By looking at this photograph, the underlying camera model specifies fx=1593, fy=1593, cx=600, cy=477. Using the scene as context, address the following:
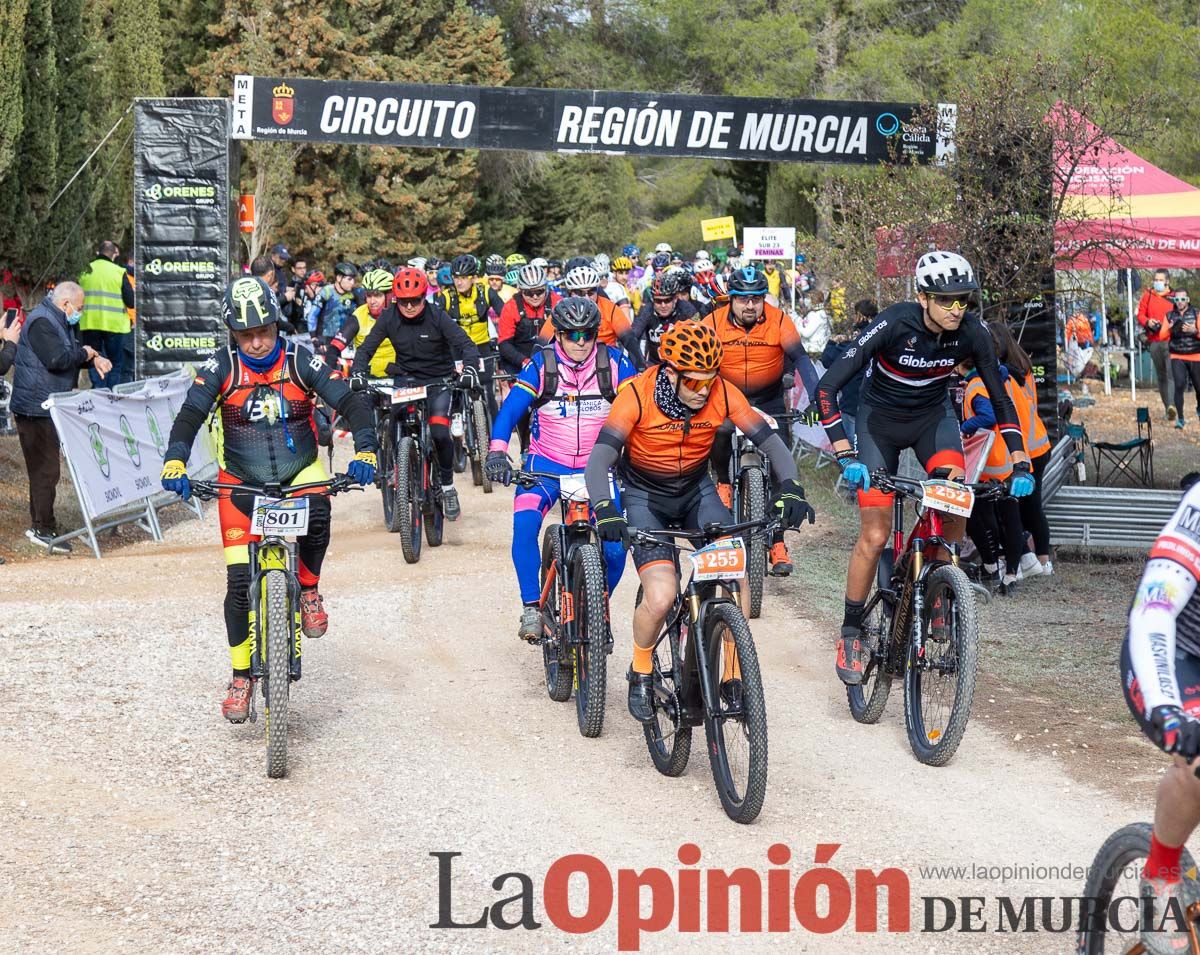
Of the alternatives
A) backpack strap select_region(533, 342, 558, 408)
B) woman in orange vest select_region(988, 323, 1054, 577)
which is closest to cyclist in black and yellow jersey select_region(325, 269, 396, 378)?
backpack strap select_region(533, 342, 558, 408)

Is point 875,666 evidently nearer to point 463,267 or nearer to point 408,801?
point 408,801

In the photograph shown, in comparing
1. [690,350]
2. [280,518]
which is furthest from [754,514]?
[280,518]

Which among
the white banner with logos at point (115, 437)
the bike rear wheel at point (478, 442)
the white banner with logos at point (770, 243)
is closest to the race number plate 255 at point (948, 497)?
the white banner with logos at point (115, 437)

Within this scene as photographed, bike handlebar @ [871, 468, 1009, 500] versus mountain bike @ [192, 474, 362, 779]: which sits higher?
bike handlebar @ [871, 468, 1009, 500]

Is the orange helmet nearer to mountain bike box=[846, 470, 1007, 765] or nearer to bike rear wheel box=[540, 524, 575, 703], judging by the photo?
mountain bike box=[846, 470, 1007, 765]

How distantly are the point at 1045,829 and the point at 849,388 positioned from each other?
7078 millimetres

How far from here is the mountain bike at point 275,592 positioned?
7105mm

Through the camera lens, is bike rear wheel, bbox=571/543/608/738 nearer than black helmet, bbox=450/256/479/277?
Yes

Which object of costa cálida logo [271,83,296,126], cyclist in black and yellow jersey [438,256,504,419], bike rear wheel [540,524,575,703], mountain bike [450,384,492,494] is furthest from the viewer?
costa cálida logo [271,83,296,126]

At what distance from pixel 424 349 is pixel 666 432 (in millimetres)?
5807

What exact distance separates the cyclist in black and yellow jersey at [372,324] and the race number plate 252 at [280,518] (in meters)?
6.06

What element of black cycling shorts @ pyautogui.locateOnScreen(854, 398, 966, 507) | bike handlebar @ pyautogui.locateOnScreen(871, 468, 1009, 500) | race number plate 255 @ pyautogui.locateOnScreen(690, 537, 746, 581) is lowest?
race number plate 255 @ pyautogui.locateOnScreen(690, 537, 746, 581)

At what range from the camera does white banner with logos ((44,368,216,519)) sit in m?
12.9

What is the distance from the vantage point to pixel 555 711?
8375 millimetres
